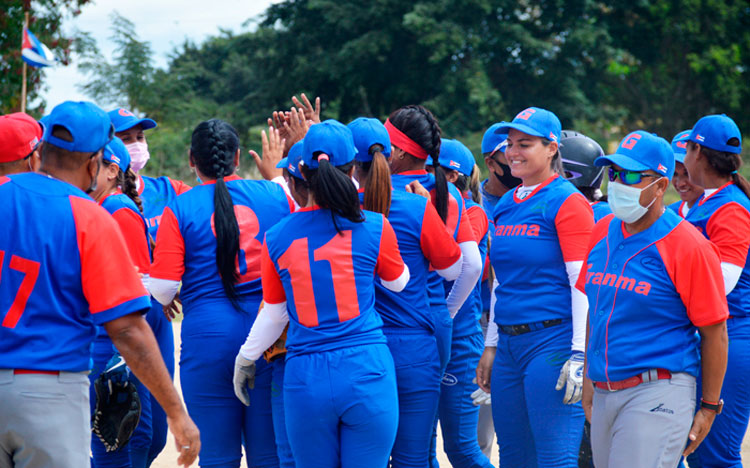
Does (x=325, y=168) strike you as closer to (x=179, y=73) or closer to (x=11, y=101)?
(x=11, y=101)

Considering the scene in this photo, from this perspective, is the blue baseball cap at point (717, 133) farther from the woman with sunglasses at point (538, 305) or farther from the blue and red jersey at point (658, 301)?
the blue and red jersey at point (658, 301)

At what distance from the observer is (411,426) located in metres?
3.89

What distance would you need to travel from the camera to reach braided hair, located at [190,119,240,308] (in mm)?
4043

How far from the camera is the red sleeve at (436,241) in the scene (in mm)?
3953

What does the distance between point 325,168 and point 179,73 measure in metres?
29.3

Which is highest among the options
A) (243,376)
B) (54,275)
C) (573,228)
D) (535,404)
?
(573,228)

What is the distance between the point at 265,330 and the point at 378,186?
840mm

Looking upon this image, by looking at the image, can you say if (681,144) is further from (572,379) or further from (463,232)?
(572,379)

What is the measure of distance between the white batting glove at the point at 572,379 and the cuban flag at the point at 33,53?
37.0 ft

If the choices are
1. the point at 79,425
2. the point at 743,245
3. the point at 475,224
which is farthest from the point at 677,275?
the point at 79,425

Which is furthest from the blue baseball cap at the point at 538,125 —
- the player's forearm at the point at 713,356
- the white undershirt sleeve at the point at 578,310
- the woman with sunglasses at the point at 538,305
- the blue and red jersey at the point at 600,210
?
the player's forearm at the point at 713,356

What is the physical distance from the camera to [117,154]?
446cm

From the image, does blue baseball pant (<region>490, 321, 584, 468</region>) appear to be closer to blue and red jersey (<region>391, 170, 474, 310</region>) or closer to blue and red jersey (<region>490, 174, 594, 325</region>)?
blue and red jersey (<region>490, 174, 594, 325</region>)

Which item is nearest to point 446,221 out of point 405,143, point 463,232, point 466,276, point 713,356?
point 463,232
